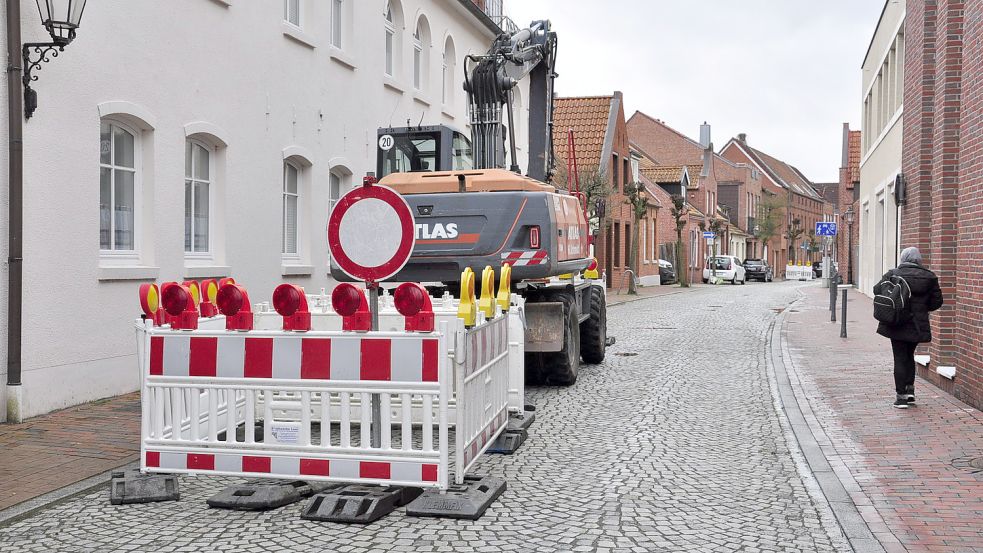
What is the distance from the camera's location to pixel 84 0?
27.6 ft

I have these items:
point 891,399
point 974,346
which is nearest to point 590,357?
point 891,399

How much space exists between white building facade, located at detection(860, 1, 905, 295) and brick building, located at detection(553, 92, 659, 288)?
9700 millimetres

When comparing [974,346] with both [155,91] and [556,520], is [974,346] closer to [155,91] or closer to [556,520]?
[556,520]

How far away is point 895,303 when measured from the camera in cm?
908

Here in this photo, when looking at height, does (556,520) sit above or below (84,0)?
below

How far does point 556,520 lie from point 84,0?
617 centimetres

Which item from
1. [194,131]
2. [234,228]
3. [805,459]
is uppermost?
[194,131]

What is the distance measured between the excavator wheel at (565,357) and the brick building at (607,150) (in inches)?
1032

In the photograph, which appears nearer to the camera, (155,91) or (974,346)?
(974,346)

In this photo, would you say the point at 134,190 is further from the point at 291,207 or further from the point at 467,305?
the point at 467,305

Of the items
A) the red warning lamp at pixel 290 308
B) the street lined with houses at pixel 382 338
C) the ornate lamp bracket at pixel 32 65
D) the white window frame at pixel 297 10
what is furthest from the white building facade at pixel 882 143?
the red warning lamp at pixel 290 308

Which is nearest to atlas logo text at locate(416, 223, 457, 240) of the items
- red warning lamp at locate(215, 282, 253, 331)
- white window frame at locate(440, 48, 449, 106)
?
red warning lamp at locate(215, 282, 253, 331)

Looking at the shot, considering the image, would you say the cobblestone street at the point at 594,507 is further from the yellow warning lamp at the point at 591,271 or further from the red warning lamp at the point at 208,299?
the yellow warning lamp at the point at 591,271

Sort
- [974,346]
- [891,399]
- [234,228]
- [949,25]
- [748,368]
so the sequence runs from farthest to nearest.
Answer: [748,368] → [234,228] → [949,25] → [891,399] → [974,346]
